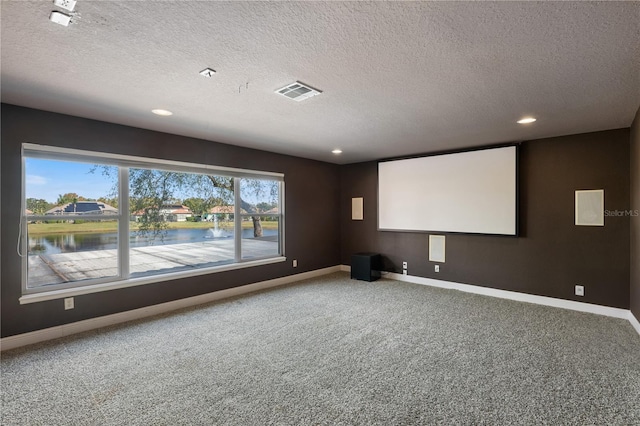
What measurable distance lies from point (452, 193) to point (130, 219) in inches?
197

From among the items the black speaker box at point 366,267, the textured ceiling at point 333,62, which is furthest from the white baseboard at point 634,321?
the black speaker box at point 366,267

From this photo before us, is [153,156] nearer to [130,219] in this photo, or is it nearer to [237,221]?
[130,219]

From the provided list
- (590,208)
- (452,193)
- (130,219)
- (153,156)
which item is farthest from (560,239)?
(130,219)

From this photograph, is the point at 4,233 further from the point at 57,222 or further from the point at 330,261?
the point at 330,261

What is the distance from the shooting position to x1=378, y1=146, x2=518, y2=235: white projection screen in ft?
15.5

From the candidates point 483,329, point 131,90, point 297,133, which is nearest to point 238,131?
point 297,133

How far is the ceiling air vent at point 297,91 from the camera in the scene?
2619 mm

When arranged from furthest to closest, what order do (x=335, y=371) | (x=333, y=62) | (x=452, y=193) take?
1. (x=452, y=193)
2. (x=335, y=371)
3. (x=333, y=62)

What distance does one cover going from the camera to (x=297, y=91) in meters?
2.72

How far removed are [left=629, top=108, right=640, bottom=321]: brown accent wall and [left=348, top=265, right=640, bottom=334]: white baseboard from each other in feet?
0.76

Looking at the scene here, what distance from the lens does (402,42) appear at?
1.93 m

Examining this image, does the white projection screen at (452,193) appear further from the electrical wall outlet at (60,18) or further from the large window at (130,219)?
the electrical wall outlet at (60,18)

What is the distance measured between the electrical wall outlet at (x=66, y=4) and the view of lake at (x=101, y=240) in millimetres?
2744

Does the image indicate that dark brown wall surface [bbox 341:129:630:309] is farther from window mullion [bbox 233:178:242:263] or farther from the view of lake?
the view of lake
